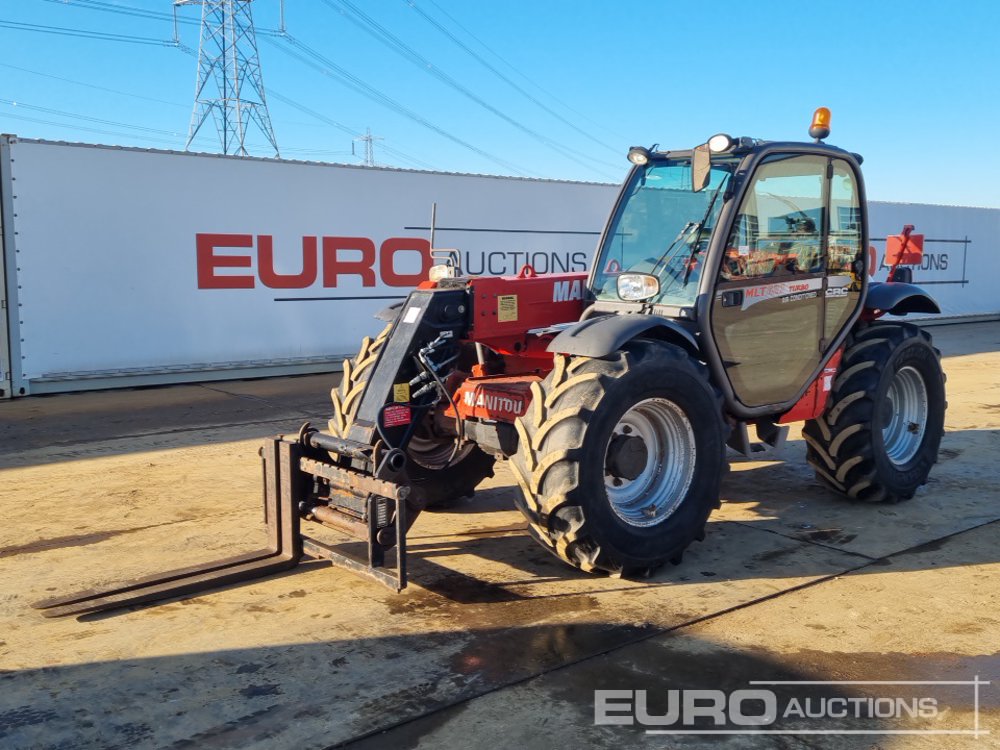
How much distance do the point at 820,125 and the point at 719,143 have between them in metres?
1.07

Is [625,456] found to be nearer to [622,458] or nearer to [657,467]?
[622,458]

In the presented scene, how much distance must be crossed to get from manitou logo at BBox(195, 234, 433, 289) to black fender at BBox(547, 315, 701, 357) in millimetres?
6807

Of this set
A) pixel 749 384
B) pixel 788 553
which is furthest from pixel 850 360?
pixel 788 553

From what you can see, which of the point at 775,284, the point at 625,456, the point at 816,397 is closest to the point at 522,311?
the point at 625,456

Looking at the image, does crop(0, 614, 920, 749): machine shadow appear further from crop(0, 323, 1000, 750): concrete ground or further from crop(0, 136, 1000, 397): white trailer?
crop(0, 136, 1000, 397): white trailer

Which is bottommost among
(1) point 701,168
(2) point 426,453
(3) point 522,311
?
(2) point 426,453

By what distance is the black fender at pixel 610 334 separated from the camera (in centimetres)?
436

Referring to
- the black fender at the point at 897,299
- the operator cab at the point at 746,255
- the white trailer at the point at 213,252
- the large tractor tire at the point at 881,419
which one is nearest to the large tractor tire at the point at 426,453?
the operator cab at the point at 746,255

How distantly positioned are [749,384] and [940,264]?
57.5ft

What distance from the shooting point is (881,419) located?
583cm

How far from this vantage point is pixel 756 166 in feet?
16.7

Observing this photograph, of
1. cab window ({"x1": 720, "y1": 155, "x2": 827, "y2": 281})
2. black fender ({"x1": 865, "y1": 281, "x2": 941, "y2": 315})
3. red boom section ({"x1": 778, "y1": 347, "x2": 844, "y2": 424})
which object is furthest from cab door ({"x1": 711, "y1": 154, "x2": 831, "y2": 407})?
black fender ({"x1": 865, "y1": 281, "x2": 941, "y2": 315})

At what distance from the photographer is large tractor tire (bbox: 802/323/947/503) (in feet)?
18.9

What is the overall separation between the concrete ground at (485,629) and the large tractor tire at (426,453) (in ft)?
0.69
